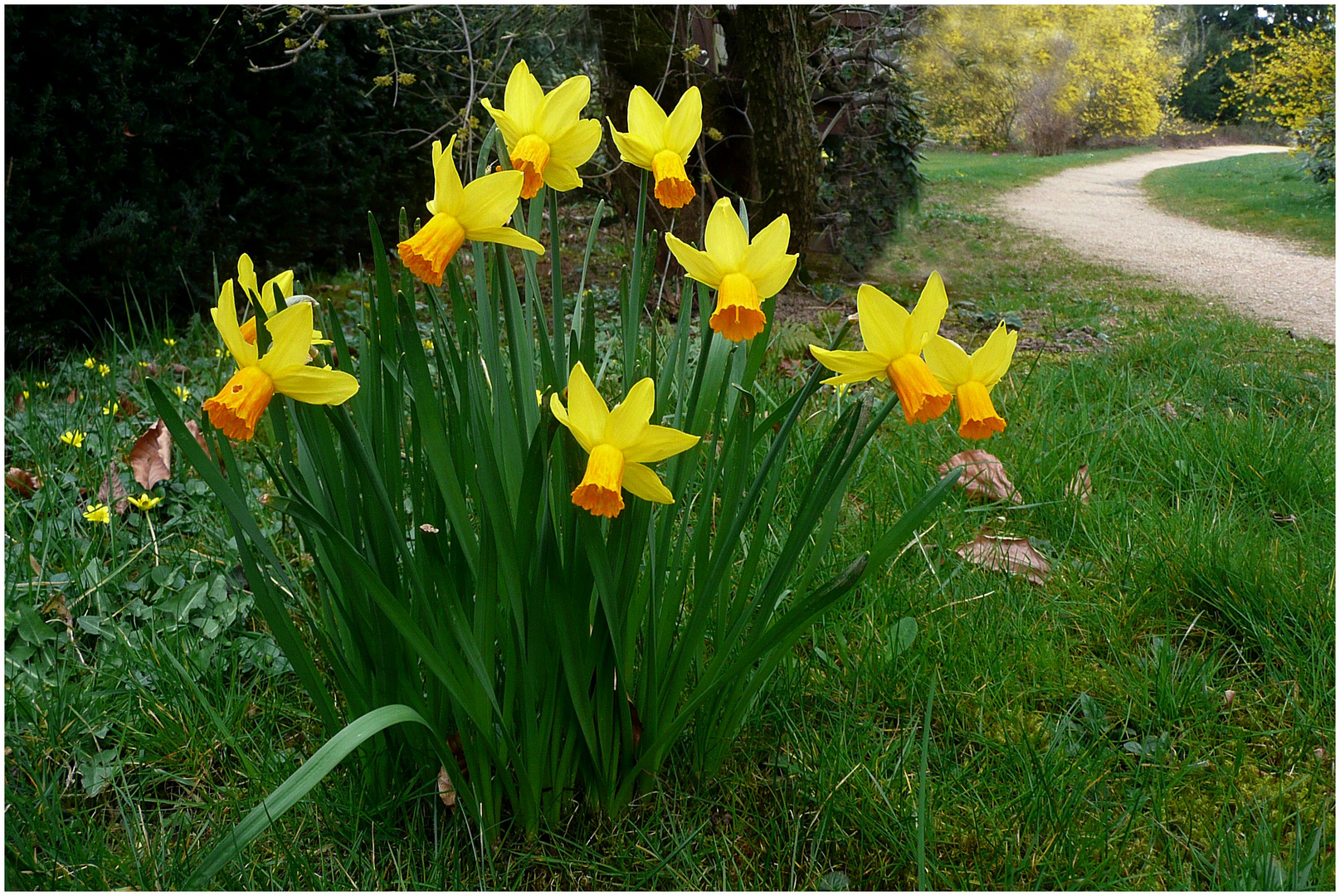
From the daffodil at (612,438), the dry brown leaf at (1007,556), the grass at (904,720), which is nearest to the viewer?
the daffodil at (612,438)

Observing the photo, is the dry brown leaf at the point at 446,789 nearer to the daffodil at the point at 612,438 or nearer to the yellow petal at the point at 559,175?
the daffodil at the point at 612,438

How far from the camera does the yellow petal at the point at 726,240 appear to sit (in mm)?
850

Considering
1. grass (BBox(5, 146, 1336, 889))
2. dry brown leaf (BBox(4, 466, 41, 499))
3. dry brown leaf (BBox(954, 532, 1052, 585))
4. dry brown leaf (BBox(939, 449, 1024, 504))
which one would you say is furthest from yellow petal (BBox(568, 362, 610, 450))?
dry brown leaf (BBox(4, 466, 41, 499))

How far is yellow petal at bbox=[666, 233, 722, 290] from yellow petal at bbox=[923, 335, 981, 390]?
0.23 metres

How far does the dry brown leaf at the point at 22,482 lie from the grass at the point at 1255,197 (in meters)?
9.02

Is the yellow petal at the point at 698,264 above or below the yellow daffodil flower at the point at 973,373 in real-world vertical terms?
above

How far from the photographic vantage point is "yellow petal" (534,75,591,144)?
922 mm

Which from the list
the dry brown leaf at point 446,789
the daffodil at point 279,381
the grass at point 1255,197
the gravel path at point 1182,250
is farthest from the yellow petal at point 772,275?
the grass at point 1255,197

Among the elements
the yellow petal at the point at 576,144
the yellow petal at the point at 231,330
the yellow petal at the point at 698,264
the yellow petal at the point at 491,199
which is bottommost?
the yellow petal at the point at 231,330

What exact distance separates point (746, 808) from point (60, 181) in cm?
334

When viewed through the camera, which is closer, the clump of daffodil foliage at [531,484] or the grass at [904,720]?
the clump of daffodil foliage at [531,484]

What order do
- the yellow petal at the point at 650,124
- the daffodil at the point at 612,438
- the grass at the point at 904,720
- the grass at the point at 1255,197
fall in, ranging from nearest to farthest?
the daffodil at the point at 612,438, the yellow petal at the point at 650,124, the grass at the point at 904,720, the grass at the point at 1255,197

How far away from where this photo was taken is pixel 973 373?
34.5 inches

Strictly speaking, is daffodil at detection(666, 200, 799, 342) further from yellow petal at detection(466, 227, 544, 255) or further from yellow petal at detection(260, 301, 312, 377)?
yellow petal at detection(260, 301, 312, 377)
